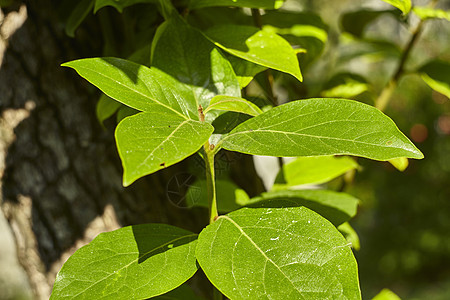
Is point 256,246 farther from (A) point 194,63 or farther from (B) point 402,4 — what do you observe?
(B) point 402,4

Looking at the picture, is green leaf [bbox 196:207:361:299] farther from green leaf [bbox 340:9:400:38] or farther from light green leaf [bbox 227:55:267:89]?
green leaf [bbox 340:9:400:38]

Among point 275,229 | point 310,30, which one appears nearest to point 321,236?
point 275,229

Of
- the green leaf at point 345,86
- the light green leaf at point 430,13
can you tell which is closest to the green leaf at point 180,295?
the green leaf at point 345,86

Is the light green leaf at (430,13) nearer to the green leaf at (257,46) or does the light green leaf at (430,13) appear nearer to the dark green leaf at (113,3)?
the green leaf at (257,46)

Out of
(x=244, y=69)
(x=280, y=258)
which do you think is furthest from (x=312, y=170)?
(x=280, y=258)

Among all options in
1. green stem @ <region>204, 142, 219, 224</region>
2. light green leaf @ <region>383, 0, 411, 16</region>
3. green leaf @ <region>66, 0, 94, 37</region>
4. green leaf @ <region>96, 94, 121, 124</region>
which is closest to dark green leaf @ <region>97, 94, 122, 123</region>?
green leaf @ <region>96, 94, 121, 124</region>

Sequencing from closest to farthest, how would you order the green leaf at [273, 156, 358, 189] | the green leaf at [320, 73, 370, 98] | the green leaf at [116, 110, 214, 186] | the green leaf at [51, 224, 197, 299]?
the green leaf at [116, 110, 214, 186] < the green leaf at [51, 224, 197, 299] < the green leaf at [273, 156, 358, 189] < the green leaf at [320, 73, 370, 98]

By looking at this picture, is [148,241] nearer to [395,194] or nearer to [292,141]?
[292,141]

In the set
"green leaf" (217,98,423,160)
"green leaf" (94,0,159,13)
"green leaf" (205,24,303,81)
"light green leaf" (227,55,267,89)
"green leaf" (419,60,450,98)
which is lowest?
"green leaf" (419,60,450,98)
